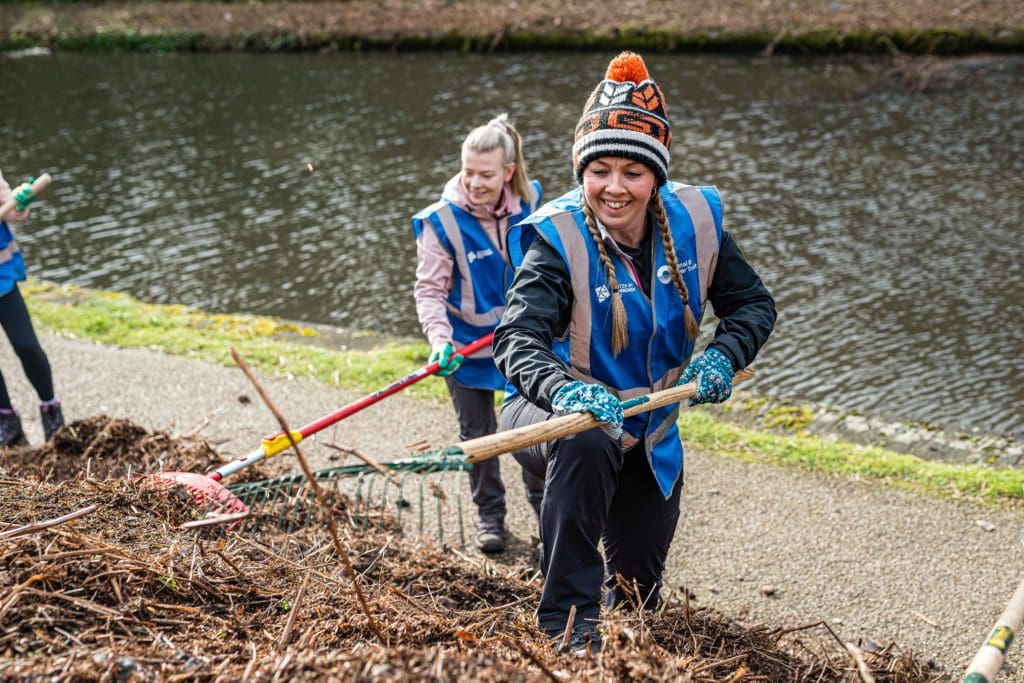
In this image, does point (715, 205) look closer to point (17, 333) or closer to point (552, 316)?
point (552, 316)

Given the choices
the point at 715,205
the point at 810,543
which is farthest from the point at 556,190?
the point at 715,205

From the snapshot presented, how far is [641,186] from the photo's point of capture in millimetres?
3328

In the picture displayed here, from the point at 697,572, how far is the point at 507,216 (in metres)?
1.88

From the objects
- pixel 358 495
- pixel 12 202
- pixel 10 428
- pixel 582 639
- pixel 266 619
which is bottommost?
pixel 10 428

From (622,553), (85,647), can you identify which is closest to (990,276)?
(622,553)

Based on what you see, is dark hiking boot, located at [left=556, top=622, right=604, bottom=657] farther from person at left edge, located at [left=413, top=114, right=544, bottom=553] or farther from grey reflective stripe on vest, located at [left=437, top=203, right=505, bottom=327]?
grey reflective stripe on vest, located at [left=437, top=203, right=505, bottom=327]

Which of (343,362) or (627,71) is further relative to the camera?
(343,362)

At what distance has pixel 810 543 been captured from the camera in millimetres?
4789

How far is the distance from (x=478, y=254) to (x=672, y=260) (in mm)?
1666

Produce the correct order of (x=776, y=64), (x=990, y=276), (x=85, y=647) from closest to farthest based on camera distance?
(x=85, y=647) < (x=990, y=276) < (x=776, y=64)

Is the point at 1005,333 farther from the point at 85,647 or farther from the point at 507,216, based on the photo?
the point at 85,647

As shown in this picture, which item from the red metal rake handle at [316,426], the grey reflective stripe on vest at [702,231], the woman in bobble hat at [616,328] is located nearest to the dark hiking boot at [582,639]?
the woman in bobble hat at [616,328]

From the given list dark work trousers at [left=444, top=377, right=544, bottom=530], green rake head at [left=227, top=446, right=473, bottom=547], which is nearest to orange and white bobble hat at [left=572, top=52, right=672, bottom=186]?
green rake head at [left=227, top=446, right=473, bottom=547]

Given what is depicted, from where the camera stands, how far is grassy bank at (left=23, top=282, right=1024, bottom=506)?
210 inches
